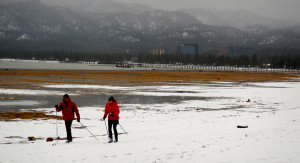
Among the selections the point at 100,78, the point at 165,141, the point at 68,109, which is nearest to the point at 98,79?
the point at 100,78

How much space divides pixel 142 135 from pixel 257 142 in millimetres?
5379

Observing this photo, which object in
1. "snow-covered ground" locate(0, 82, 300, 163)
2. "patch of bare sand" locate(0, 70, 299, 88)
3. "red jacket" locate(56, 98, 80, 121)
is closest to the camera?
"snow-covered ground" locate(0, 82, 300, 163)

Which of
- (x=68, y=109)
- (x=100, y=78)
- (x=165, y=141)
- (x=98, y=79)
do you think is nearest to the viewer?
(x=68, y=109)

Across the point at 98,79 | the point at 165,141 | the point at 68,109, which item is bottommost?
the point at 165,141

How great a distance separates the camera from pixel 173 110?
90.6 ft

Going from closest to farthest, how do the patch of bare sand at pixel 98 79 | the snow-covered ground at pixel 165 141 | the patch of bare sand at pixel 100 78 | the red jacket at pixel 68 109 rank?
1. the snow-covered ground at pixel 165 141
2. the red jacket at pixel 68 109
3. the patch of bare sand at pixel 98 79
4. the patch of bare sand at pixel 100 78

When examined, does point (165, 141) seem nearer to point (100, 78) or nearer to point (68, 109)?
point (68, 109)

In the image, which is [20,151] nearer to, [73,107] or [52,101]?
[73,107]

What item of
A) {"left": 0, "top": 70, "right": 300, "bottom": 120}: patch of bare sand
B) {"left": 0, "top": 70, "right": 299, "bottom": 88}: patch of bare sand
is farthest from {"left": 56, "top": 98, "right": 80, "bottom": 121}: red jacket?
{"left": 0, "top": 70, "right": 299, "bottom": 88}: patch of bare sand

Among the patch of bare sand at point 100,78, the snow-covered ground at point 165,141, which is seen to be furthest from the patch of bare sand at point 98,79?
the snow-covered ground at point 165,141

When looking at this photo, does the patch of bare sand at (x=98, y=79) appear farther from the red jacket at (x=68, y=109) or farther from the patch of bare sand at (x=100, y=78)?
the red jacket at (x=68, y=109)

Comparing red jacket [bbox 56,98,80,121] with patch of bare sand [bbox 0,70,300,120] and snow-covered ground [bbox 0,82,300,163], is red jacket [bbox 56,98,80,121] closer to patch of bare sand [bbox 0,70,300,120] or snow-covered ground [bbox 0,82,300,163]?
snow-covered ground [bbox 0,82,300,163]

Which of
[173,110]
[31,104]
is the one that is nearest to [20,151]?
[173,110]

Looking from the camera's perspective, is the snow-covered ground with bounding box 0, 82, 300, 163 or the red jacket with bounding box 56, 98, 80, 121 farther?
the red jacket with bounding box 56, 98, 80, 121
